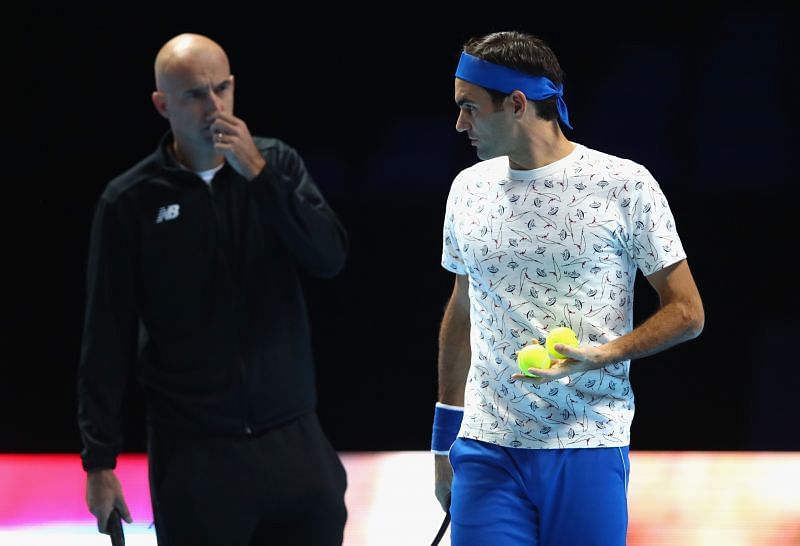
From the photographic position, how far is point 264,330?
107 inches

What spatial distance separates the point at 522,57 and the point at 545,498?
96cm

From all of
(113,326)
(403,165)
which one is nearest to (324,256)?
(113,326)

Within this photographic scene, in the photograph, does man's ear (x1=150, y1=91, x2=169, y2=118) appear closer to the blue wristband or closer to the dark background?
the blue wristband

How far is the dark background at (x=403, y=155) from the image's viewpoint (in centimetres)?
564

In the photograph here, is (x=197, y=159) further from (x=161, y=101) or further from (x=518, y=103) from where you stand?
(x=518, y=103)

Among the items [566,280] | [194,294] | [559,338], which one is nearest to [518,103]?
[566,280]

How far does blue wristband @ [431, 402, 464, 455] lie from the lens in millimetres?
3033

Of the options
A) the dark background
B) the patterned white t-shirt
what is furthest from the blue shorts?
the dark background

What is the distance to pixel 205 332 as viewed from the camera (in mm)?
2701

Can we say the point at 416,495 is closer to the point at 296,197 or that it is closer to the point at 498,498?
the point at 498,498

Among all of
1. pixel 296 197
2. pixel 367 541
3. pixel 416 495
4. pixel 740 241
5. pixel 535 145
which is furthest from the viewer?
pixel 740 241

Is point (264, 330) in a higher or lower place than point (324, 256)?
lower

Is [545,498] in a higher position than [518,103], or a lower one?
lower

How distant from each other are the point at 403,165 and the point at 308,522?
3185 millimetres
